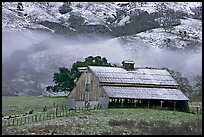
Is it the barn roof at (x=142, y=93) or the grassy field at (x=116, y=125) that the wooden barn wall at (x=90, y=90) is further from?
the grassy field at (x=116, y=125)

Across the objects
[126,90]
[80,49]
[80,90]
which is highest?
[80,49]

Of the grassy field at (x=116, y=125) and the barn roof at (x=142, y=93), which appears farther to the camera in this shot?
the barn roof at (x=142, y=93)

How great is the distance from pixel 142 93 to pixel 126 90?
1969 millimetres

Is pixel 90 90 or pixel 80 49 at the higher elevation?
pixel 80 49

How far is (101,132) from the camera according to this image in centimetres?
3409

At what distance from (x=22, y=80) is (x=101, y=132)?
96.9 meters

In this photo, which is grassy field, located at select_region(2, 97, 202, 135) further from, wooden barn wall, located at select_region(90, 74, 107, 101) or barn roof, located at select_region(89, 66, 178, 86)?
barn roof, located at select_region(89, 66, 178, 86)

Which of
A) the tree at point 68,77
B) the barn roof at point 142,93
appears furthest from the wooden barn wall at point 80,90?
the tree at point 68,77

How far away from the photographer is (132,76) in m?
60.6

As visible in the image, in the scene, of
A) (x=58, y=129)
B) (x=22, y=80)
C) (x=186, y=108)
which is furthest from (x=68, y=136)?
(x=22, y=80)

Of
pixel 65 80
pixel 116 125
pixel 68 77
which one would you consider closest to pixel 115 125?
pixel 116 125

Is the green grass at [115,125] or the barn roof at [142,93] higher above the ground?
the barn roof at [142,93]

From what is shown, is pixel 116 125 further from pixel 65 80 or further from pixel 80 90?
pixel 65 80

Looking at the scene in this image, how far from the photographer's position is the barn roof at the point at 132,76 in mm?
58781
